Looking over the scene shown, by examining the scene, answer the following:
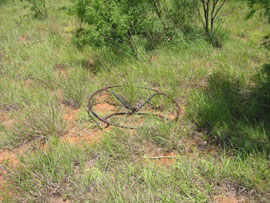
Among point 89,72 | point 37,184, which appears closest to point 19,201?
point 37,184

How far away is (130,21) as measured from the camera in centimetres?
422

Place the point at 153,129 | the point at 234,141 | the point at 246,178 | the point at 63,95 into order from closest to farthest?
the point at 246,178 → the point at 234,141 → the point at 153,129 → the point at 63,95

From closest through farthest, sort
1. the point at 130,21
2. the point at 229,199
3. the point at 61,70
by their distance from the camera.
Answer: the point at 229,199, the point at 61,70, the point at 130,21

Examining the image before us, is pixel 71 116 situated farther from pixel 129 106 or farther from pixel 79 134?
pixel 129 106

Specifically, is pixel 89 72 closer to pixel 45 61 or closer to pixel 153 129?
pixel 45 61

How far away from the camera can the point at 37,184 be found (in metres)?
→ 1.92

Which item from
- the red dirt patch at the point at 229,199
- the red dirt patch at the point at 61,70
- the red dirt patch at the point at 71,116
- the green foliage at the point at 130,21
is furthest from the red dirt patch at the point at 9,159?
the green foliage at the point at 130,21

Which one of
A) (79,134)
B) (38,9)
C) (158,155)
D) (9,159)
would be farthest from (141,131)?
(38,9)

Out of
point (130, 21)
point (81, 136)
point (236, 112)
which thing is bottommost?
point (81, 136)

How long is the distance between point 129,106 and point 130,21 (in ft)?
6.46

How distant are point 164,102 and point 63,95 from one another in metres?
1.46

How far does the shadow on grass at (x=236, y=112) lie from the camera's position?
222 cm

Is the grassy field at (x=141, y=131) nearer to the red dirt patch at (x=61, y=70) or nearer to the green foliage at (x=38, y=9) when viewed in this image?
the red dirt patch at (x=61, y=70)

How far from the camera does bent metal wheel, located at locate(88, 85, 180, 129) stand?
278cm
